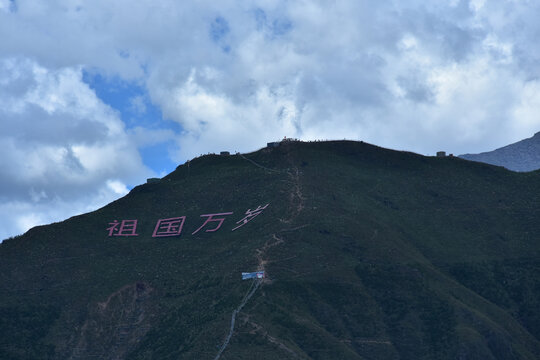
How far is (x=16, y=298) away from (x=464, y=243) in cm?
10103

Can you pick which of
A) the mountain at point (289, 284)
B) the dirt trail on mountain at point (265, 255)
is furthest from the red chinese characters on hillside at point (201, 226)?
the dirt trail on mountain at point (265, 255)

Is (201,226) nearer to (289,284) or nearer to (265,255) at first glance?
(265,255)

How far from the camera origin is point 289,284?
6265 inches

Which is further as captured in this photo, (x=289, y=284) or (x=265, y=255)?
(x=265, y=255)

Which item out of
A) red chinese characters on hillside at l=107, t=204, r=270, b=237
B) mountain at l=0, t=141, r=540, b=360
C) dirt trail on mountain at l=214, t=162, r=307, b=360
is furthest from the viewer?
red chinese characters on hillside at l=107, t=204, r=270, b=237

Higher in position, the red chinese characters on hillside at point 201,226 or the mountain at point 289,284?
the red chinese characters on hillside at point 201,226

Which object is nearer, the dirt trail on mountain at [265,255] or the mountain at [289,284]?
the dirt trail on mountain at [265,255]

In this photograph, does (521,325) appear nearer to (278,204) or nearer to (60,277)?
(278,204)

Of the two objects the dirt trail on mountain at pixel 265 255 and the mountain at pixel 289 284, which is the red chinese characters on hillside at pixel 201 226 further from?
the dirt trail on mountain at pixel 265 255

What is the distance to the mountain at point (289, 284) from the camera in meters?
153

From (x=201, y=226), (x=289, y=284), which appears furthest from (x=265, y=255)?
(x=201, y=226)

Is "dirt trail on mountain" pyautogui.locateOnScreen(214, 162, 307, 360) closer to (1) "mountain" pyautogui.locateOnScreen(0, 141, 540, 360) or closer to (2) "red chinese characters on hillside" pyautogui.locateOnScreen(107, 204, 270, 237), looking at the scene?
(1) "mountain" pyautogui.locateOnScreen(0, 141, 540, 360)

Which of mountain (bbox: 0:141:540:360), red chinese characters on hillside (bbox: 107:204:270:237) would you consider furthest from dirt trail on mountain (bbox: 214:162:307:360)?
red chinese characters on hillside (bbox: 107:204:270:237)

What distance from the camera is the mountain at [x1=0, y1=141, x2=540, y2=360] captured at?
153250mm
